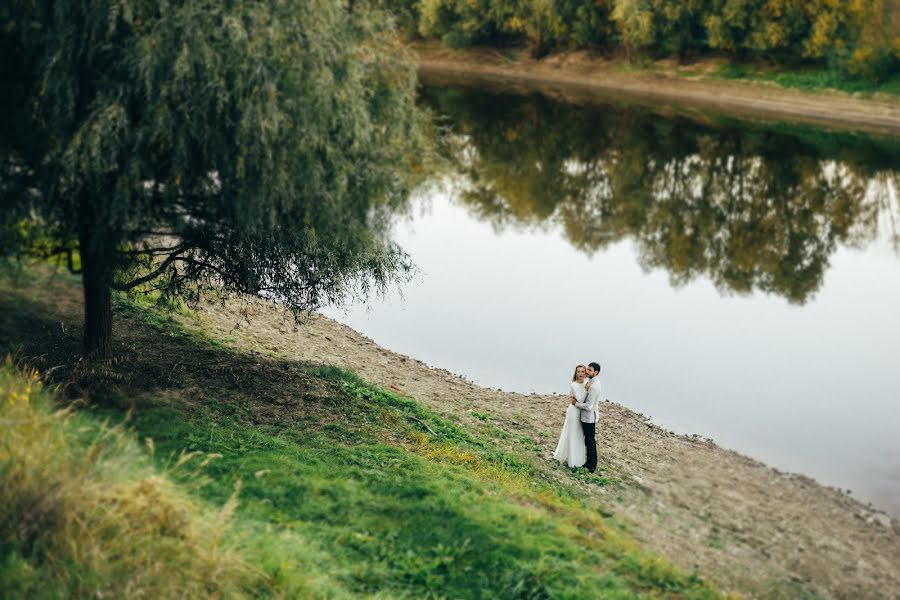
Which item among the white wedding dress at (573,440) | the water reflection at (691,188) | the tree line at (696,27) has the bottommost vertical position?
the white wedding dress at (573,440)

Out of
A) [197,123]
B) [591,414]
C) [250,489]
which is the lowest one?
[250,489]

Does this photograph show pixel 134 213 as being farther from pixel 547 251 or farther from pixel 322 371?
pixel 547 251

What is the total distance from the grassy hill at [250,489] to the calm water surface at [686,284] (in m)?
3.71

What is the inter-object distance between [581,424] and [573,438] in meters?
0.28

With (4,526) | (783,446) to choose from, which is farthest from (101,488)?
(783,446)

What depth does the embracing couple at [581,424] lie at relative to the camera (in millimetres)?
15555

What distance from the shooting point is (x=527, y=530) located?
11562 millimetres

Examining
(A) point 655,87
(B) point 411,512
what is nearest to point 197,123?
(B) point 411,512

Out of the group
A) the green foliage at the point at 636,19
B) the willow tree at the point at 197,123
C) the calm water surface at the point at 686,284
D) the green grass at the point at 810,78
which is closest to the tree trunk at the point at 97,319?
the willow tree at the point at 197,123

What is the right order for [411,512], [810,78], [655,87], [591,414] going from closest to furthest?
1. [411,512]
2. [591,414]
3. [810,78]
4. [655,87]

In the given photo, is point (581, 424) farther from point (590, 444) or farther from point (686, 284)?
point (686, 284)

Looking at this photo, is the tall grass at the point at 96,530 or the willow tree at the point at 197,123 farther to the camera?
the willow tree at the point at 197,123

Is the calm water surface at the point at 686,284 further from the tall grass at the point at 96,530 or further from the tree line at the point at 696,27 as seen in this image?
the tree line at the point at 696,27

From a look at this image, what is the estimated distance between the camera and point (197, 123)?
1212cm
